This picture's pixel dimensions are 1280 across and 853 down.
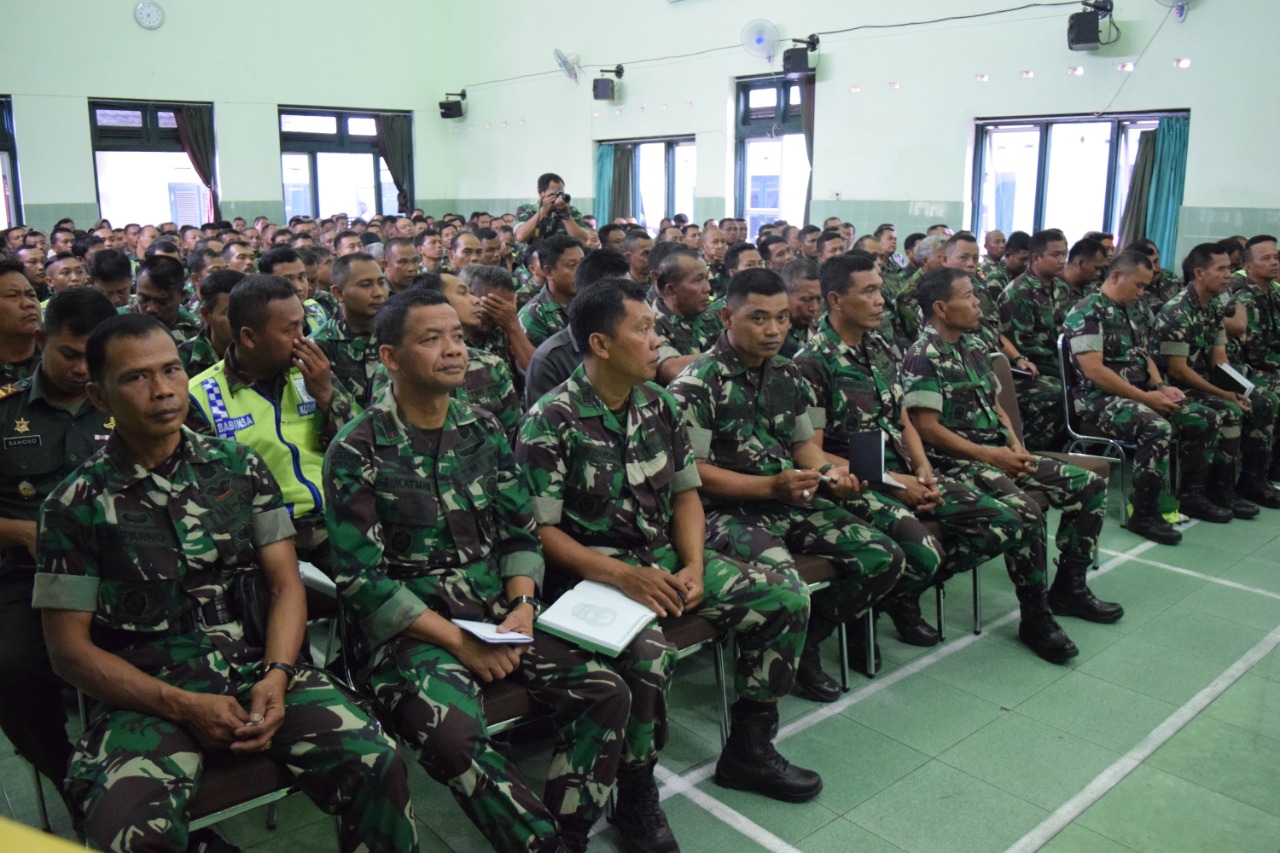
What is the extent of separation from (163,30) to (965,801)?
1529 centimetres

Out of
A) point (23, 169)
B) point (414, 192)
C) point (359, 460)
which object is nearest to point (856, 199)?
point (414, 192)

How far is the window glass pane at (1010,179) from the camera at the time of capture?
9.95 metres

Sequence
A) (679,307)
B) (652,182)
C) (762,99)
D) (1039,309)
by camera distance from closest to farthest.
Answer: (679,307), (1039,309), (762,99), (652,182)

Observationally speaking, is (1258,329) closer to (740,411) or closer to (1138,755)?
(1138,755)

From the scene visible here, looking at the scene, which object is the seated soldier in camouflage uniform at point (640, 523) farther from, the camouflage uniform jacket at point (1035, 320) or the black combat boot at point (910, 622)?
the camouflage uniform jacket at point (1035, 320)

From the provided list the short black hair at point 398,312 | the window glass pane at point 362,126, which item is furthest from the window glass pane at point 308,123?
the short black hair at point 398,312

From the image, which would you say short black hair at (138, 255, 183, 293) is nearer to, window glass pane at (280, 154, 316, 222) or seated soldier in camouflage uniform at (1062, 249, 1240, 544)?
seated soldier in camouflage uniform at (1062, 249, 1240, 544)

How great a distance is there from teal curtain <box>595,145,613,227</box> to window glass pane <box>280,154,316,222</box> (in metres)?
5.08

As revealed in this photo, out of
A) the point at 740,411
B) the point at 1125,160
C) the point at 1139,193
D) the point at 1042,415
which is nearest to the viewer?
the point at 740,411

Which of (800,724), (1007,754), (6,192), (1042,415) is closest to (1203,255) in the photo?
(1042,415)

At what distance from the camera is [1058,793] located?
2.56 meters

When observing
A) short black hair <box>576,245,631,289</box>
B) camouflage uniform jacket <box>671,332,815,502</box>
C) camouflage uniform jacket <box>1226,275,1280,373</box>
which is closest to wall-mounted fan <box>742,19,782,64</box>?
camouflage uniform jacket <box>1226,275,1280,373</box>

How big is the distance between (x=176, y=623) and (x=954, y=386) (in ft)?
9.50

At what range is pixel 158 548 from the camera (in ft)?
6.38
